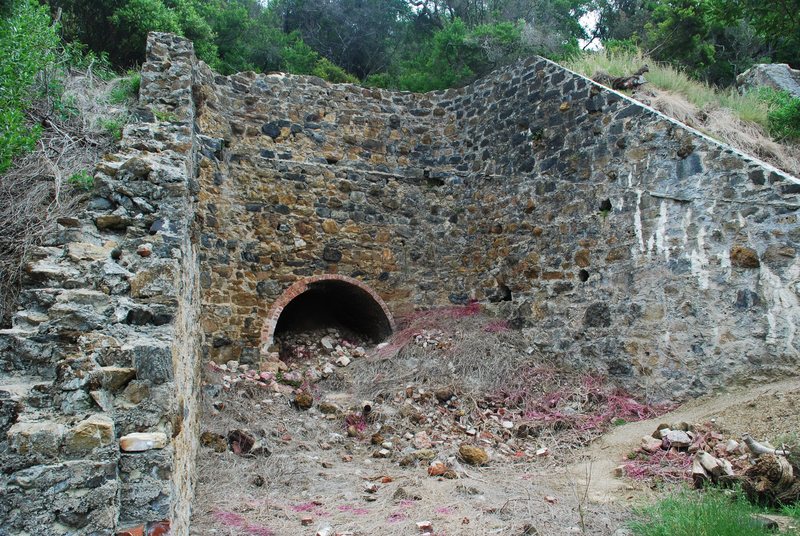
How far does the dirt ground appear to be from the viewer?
4445 mm

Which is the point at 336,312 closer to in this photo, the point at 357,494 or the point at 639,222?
the point at 639,222

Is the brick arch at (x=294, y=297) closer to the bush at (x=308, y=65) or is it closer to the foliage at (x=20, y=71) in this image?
the foliage at (x=20, y=71)

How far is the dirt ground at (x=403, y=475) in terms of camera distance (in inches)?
175

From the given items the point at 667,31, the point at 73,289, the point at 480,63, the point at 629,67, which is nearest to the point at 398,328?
the point at 629,67

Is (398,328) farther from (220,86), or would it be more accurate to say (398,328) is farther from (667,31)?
(667,31)

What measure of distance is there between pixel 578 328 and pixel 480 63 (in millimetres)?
7985

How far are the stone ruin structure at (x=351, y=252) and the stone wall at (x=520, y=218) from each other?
2cm

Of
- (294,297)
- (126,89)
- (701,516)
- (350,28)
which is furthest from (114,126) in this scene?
(350,28)

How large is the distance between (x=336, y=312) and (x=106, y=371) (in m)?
7.10

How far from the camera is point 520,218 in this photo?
8.86 m

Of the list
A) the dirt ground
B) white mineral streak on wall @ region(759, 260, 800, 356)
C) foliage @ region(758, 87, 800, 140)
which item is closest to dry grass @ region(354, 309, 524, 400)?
the dirt ground

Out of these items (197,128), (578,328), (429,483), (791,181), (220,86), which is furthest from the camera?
(220,86)

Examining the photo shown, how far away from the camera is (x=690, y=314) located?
661 cm

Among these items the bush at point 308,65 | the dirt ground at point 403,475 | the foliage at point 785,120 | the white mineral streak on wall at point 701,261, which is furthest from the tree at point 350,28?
the white mineral streak on wall at point 701,261
